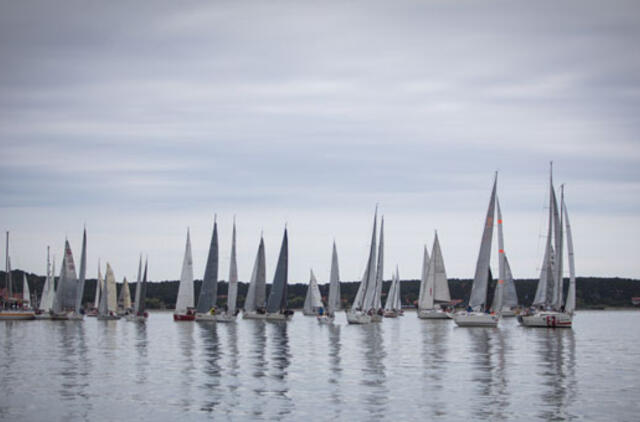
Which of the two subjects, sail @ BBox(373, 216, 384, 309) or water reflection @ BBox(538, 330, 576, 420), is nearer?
water reflection @ BBox(538, 330, 576, 420)

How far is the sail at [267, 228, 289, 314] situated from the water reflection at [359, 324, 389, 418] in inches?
1808

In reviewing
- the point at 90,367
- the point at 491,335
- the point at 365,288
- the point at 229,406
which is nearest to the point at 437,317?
the point at 365,288

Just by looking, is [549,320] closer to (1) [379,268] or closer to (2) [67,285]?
(1) [379,268]

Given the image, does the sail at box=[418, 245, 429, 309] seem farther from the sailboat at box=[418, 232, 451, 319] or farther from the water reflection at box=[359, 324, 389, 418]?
the water reflection at box=[359, 324, 389, 418]

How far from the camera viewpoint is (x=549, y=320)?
79125mm

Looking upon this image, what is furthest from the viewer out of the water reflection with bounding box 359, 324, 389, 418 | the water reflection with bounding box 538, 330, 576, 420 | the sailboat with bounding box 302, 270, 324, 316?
the sailboat with bounding box 302, 270, 324, 316

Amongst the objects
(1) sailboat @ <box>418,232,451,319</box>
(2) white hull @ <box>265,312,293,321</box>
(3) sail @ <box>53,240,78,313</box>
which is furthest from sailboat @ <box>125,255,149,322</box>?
(1) sailboat @ <box>418,232,451,319</box>

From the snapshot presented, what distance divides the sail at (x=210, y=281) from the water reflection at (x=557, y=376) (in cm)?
4581

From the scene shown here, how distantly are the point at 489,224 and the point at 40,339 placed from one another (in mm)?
42087

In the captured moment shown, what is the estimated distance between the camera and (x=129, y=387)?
33.2m

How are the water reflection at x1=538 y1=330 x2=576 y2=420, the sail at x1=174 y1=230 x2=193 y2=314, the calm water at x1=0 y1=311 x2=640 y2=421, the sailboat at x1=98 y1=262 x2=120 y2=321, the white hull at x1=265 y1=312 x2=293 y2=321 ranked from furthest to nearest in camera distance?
the sailboat at x1=98 y1=262 x2=120 y2=321 < the white hull at x1=265 y1=312 x2=293 y2=321 < the sail at x1=174 y1=230 x2=193 y2=314 < the water reflection at x1=538 y1=330 x2=576 y2=420 < the calm water at x1=0 y1=311 x2=640 y2=421

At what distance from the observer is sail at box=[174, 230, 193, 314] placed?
100 metres

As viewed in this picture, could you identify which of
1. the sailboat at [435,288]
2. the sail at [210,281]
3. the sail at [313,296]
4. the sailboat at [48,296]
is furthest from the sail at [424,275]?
the sailboat at [48,296]

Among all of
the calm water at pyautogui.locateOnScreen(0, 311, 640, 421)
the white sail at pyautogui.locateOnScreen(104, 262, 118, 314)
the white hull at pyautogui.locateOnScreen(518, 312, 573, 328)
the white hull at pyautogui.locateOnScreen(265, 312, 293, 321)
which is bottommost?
the calm water at pyautogui.locateOnScreen(0, 311, 640, 421)
